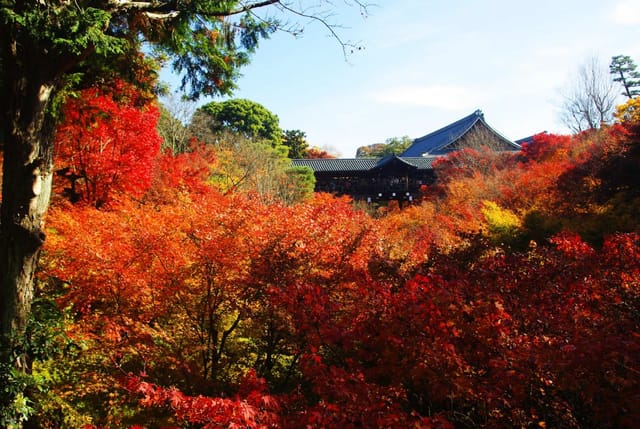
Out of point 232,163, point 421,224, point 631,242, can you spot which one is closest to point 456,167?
point 421,224

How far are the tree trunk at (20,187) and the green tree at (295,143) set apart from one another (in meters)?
33.8

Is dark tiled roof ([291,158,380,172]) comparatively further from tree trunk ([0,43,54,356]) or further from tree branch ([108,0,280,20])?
tree trunk ([0,43,54,356])

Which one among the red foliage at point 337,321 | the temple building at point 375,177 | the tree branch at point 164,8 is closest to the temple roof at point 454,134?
the temple building at point 375,177

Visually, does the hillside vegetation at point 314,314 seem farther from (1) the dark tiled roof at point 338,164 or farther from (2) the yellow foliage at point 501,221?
(1) the dark tiled roof at point 338,164

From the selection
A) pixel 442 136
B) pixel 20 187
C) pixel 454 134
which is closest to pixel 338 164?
pixel 454 134

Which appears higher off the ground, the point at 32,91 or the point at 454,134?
the point at 454,134

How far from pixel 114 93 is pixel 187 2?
3.54 meters

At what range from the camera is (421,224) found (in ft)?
57.8

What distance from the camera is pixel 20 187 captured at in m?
5.05

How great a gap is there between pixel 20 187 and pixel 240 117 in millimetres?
28549

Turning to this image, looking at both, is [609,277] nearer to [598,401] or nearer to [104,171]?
[598,401]

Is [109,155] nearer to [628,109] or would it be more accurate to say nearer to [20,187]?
[20,187]

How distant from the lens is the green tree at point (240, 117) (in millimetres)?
31594

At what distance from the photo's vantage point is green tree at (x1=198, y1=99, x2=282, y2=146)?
31.6m
